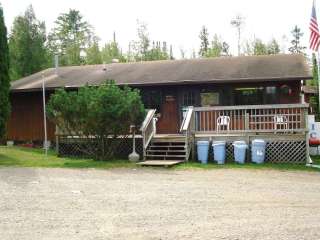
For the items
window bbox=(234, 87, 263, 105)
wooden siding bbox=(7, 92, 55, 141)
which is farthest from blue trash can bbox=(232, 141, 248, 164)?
wooden siding bbox=(7, 92, 55, 141)

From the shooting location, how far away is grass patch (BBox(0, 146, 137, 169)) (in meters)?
15.7

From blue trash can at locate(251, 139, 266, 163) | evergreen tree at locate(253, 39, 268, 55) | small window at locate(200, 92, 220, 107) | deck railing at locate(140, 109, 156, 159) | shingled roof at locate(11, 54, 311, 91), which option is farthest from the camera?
evergreen tree at locate(253, 39, 268, 55)

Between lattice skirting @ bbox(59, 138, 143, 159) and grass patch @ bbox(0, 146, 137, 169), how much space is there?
480 mm

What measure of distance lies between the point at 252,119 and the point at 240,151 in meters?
2.46

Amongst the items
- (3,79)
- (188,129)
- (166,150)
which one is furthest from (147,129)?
(3,79)

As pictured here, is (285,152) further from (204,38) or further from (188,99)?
(204,38)

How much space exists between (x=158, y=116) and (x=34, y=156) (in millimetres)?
5670

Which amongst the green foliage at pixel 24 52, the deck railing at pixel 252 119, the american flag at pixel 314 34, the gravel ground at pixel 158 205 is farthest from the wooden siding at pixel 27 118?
the green foliage at pixel 24 52

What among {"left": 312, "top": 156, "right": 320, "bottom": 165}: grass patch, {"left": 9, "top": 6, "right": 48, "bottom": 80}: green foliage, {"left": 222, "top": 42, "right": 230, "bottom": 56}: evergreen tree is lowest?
{"left": 312, "top": 156, "right": 320, "bottom": 165}: grass patch

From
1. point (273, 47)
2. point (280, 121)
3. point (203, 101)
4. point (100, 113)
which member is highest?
point (273, 47)

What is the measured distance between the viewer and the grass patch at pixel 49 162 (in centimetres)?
1566

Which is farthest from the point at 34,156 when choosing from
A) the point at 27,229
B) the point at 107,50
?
the point at 107,50

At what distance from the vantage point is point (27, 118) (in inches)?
914

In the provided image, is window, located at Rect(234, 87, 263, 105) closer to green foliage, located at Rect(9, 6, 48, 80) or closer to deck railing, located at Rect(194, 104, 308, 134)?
deck railing, located at Rect(194, 104, 308, 134)
